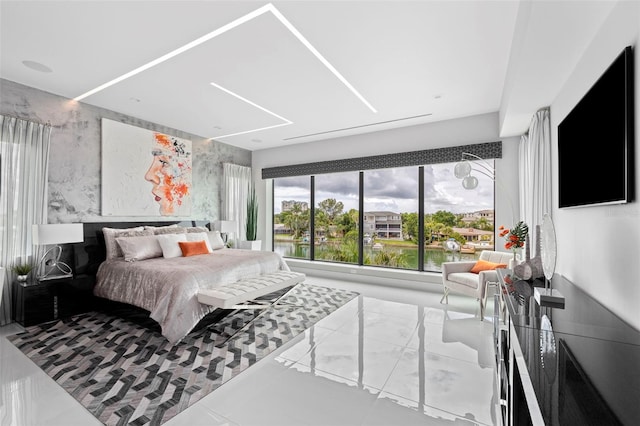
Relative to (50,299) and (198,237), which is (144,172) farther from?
(50,299)

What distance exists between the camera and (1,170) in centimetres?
322

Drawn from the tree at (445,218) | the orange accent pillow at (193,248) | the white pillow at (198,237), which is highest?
the tree at (445,218)

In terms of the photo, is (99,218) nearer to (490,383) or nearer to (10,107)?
(10,107)

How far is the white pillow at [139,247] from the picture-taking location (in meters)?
3.76

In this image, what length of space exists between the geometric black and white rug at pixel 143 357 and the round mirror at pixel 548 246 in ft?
7.31

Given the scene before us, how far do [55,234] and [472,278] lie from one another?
4779 mm

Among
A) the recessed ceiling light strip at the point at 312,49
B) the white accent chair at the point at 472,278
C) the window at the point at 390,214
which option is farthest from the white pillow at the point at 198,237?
the white accent chair at the point at 472,278

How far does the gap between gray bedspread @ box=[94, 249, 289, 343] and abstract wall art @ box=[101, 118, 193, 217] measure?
1.08 metres

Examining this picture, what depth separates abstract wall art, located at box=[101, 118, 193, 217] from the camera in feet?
13.8

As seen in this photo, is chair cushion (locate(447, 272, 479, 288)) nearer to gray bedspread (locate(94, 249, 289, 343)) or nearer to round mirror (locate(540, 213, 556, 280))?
round mirror (locate(540, 213, 556, 280))

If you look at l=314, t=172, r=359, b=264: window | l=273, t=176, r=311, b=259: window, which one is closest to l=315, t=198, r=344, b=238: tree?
l=314, t=172, r=359, b=264: window

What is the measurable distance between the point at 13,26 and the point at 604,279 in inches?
182

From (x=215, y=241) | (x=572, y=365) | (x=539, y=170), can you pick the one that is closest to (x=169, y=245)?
(x=215, y=241)

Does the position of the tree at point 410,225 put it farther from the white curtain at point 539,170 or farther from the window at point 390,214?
the white curtain at point 539,170
